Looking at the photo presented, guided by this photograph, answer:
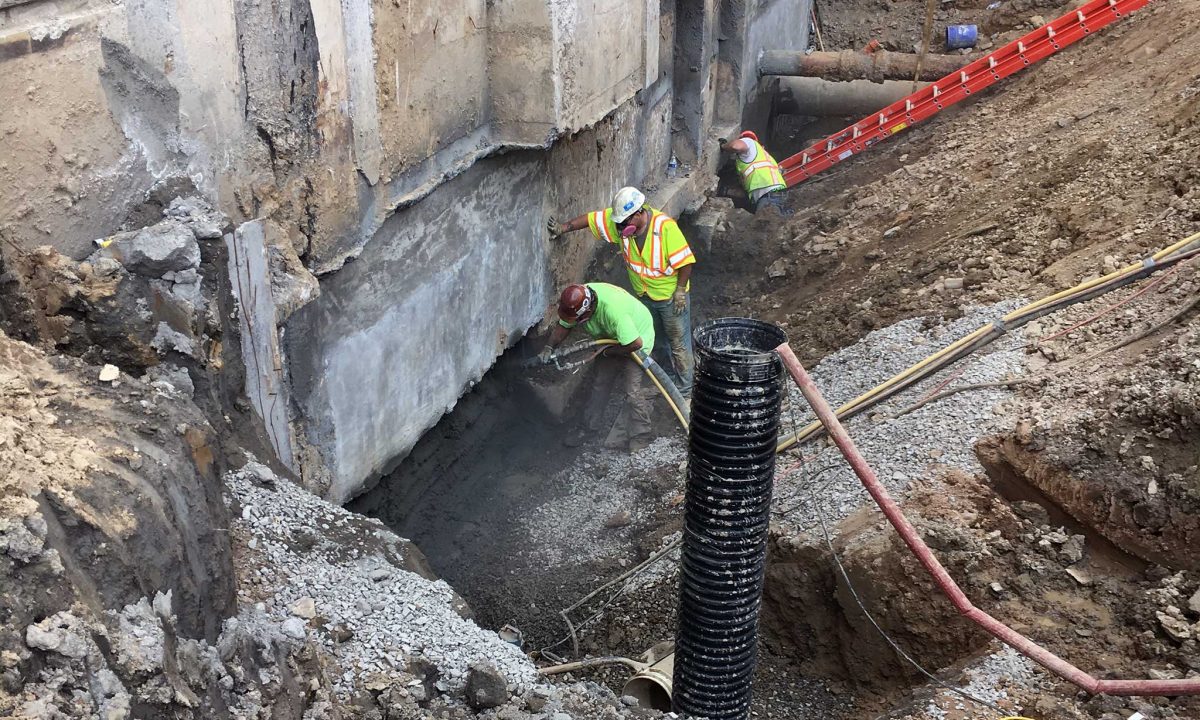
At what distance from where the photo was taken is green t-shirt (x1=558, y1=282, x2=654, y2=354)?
24.8 ft

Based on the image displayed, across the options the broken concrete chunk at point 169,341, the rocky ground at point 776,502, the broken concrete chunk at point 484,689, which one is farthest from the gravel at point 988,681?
the broken concrete chunk at point 169,341

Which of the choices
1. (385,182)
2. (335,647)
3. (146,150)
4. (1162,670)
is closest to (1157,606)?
(1162,670)

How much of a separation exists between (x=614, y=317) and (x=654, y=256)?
1.06 meters

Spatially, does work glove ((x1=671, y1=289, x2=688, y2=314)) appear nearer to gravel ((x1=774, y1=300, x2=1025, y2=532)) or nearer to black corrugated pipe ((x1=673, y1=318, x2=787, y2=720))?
gravel ((x1=774, y1=300, x2=1025, y2=532))

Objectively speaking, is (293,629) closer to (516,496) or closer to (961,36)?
(516,496)

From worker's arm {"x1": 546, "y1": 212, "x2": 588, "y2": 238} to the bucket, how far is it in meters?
9.06

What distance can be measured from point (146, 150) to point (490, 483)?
163 inches

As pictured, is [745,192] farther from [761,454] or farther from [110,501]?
[110,501]

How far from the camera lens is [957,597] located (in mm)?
4383

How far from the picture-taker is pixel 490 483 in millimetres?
7594

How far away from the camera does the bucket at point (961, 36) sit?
14.6m

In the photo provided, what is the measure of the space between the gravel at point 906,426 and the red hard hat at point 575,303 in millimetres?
1645

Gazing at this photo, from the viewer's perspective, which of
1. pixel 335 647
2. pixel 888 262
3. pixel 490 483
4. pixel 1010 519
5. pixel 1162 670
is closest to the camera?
pixel 335 647

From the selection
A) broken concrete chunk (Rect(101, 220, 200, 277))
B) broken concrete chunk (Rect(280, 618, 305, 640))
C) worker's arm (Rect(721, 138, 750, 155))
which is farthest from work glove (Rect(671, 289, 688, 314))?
broken concrete chunk (Rect(280, 618, 305, 640))
